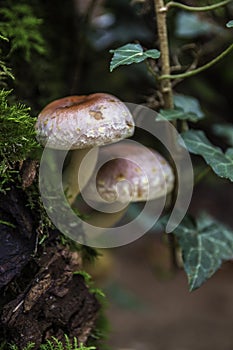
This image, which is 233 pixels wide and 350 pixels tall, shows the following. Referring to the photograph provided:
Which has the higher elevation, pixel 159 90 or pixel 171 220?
pixel 159 90

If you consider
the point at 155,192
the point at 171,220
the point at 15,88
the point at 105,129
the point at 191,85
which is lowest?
the point at 191,85

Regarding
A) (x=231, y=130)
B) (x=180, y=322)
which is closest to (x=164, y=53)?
(x=231, y=130)

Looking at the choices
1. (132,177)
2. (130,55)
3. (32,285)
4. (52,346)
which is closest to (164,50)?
(130,55)

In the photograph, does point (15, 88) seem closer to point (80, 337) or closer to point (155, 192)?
point (155, 192)

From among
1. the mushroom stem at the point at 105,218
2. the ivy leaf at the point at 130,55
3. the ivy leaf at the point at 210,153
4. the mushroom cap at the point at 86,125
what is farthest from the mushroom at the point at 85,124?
the mushroom stem at the point at 105,218

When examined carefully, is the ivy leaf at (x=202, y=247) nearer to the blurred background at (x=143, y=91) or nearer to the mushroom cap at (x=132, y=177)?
the mushroom cap at (x=132, y=177)

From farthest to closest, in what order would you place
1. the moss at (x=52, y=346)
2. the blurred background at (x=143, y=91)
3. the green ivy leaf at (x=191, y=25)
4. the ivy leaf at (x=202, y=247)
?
the green ivy leaf at (x=191, y=25) < the blurred background at (x=143, y=91) < the ivy leaf at (x=202, y=247) < the moss at (x=52, y=346)

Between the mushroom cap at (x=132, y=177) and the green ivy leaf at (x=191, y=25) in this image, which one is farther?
the green ivy leaf at (x=191, y=25)

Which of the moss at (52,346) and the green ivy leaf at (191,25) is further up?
the green ivy leaf at (191,25)
